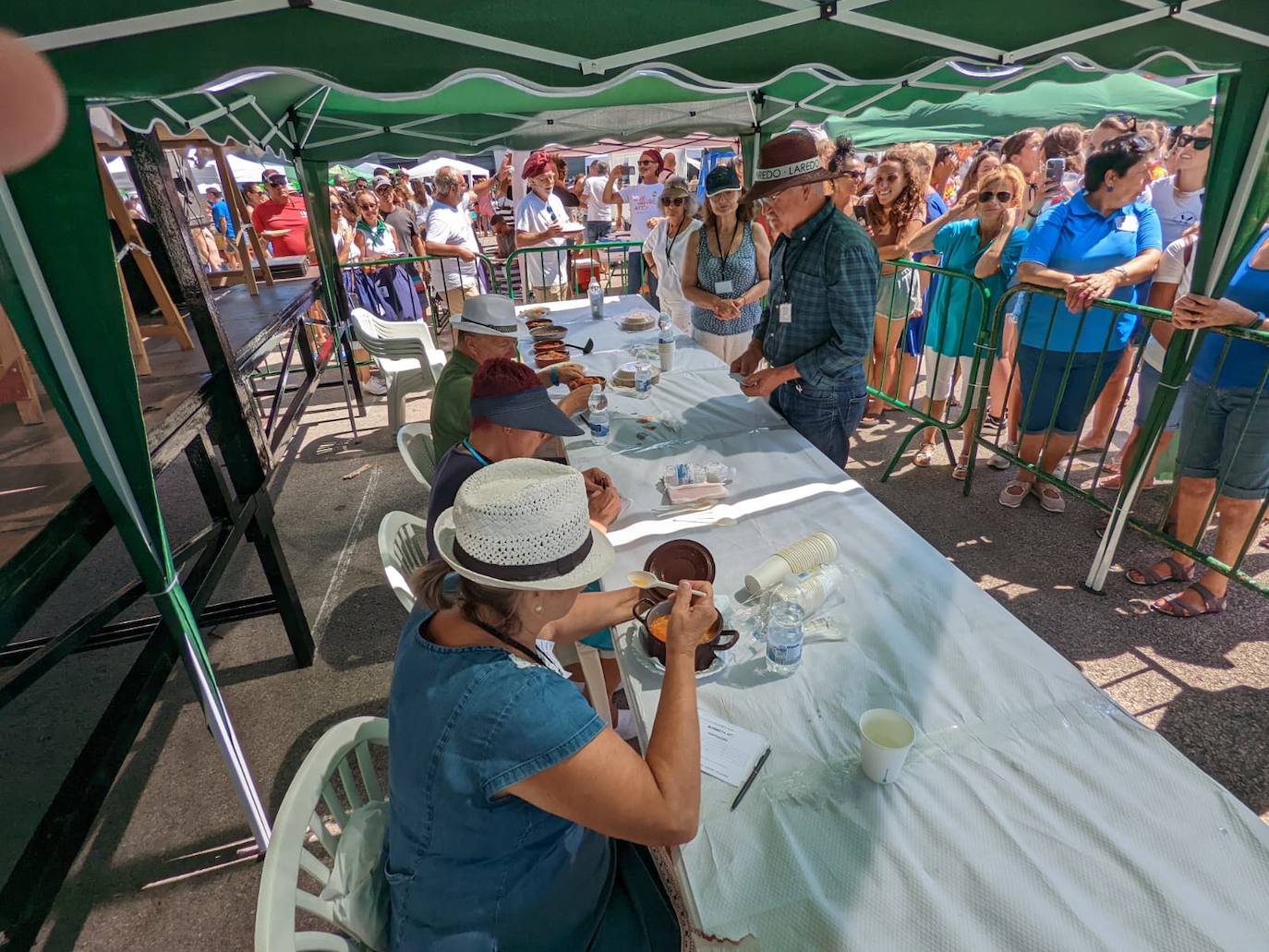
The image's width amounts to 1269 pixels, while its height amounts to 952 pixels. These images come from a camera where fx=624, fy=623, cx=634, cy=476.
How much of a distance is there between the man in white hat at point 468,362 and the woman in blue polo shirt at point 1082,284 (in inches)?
113

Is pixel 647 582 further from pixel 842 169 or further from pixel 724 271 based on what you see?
pixel 842 169

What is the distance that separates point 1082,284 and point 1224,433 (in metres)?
1.02

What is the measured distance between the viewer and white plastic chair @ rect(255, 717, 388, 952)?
3.76ft

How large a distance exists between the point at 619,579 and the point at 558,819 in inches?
34.4

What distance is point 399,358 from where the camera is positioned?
5645 mm

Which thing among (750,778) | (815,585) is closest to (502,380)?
(815,585)

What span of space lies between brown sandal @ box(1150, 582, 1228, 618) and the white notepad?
3.08m

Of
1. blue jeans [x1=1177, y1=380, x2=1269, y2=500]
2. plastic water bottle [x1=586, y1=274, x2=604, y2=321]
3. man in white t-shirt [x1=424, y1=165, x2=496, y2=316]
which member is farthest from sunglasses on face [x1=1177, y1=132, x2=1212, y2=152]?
man in white t-shirt [x1=424, y1=165, x2=496, y2=316]

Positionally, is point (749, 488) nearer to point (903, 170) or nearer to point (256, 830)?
point (256, 830)

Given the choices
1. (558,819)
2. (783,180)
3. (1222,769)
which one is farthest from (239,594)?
(1222,769)

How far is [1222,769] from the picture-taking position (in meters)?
2.43

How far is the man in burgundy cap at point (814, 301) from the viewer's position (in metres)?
2.87

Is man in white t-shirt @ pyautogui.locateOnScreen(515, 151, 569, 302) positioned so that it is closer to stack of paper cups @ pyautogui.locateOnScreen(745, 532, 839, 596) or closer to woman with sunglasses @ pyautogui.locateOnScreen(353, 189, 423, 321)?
woman with sunglasses @ pyautogui.locateOnScreen(353, 189, 423, 321)

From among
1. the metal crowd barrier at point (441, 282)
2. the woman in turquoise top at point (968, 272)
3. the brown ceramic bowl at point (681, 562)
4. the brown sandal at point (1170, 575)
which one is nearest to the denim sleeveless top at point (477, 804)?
the brown ceramic bowl at point (681, 562)
